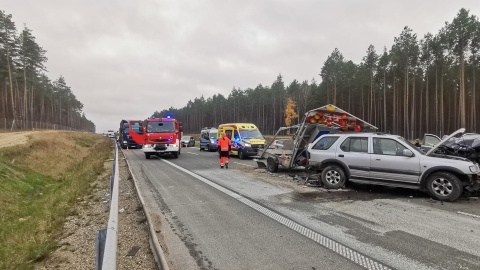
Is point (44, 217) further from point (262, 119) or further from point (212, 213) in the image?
point (262, 119)

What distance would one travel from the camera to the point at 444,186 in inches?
295

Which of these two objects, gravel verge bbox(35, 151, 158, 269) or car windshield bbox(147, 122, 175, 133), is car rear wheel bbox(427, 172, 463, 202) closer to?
gravel verge bbox(35, 151, 158, 269)

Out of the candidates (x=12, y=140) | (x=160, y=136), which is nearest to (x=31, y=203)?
(x=160, y=136)

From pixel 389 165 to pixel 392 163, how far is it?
0.10m

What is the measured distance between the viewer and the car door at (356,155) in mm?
8633

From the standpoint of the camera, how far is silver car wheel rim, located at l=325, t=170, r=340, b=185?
29.8 ft

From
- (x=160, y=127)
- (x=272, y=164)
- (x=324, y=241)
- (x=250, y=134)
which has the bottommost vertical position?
(x=324, y=241)

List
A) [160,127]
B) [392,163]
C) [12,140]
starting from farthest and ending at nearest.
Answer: [12,140] < [160,127] < [392,163]

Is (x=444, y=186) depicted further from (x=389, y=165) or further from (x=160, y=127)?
(x=160, y=127)

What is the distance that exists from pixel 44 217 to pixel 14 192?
12.2ft

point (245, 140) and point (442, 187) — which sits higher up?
point (245, 140)

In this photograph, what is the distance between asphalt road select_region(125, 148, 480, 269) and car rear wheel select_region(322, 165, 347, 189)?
14.2 inches

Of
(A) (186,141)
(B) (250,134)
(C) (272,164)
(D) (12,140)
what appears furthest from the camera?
(A) (186,141)

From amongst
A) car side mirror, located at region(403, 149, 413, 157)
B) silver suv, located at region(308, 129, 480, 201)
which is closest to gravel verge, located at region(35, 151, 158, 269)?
silver suv, located at region(308, 129, 480, 201)
